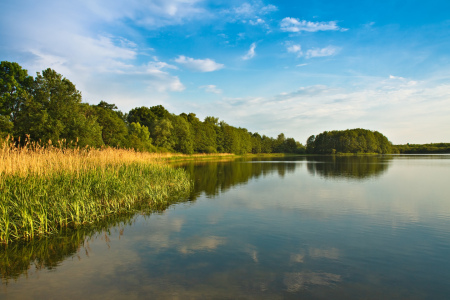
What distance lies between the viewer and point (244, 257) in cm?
689

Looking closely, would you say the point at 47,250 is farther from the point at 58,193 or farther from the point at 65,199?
the point at 58,193

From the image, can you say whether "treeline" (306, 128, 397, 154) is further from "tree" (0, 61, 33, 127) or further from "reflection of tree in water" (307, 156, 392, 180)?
"tree" (0, 61, 33, 127)

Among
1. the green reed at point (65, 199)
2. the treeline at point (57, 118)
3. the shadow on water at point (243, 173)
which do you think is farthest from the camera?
the treeline at point (57, 118)

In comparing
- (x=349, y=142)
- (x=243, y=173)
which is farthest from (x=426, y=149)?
(x=243, y=173)

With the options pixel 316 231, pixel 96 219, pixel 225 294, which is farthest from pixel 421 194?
pixel 96 219

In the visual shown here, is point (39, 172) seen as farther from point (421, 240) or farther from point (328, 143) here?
point (328, 143)

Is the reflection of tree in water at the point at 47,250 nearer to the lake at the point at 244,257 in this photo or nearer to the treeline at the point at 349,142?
the lake at the point at 244,257

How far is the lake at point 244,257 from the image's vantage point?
5.32 meters

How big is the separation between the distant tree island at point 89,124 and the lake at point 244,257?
19.5 feet

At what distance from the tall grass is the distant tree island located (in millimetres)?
1852

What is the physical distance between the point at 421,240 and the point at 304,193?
8.83 m

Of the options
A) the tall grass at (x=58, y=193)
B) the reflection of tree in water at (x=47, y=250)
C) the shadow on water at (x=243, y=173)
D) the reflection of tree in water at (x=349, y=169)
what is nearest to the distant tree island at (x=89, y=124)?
the tall grass at (x=58, y=193)

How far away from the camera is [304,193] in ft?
55.6

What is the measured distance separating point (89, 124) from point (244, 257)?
95.0 feet
